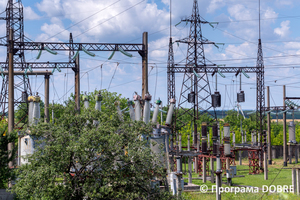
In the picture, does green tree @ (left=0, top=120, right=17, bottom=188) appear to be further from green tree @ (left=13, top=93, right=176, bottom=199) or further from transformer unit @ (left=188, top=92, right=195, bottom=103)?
transformer unit @ (left=188, top=92, right=195, bottom=103)

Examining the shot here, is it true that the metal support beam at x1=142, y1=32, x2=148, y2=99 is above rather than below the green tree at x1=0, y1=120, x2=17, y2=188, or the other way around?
above

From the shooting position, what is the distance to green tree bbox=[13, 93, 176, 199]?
44.4 ft

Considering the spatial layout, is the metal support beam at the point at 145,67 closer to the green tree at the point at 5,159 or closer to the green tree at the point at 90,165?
the green tree at the point at 90,165

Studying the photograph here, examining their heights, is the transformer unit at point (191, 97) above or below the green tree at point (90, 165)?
above

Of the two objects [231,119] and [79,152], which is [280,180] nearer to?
[79,152]

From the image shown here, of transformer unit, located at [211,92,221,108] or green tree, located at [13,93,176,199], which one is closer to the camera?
green tree, located at [13,93,176,199]

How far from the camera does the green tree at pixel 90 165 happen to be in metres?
13.5

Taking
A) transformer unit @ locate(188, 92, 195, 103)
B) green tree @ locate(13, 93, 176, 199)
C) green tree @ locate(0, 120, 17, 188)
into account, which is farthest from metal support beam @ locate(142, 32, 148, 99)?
transformer unit @ locate(188, 92, 195, 103)

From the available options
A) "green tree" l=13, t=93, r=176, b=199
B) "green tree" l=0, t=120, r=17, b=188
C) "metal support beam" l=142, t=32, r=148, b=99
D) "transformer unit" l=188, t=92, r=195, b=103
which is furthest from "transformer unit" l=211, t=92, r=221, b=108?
"green tree" l=13, t=93, r=176, b=199

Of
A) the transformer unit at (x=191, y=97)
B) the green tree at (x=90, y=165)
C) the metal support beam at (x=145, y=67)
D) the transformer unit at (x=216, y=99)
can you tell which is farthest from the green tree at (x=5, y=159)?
the transformer unit at (x=216, y=99)

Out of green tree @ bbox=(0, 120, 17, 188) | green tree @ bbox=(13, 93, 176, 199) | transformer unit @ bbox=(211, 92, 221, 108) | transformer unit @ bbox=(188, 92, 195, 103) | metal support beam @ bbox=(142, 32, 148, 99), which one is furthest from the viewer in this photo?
transformer unit @ bbox=(188, 92, 195, 103)

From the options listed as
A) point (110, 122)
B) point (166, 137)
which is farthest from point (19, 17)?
point (110, 122)

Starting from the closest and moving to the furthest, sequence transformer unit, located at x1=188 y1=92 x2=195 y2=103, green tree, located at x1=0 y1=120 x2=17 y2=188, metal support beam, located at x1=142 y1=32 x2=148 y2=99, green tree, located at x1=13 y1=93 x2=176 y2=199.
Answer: green tree, located at x1=13 y1=93 x2=176 y2=199, green tree, located at x1=0 y1=120 x2=17 y2=188, metal support beam, located at x1=142 y1=32 x2=148 y2=99, transformer unit, located at x1=188 y1=92 x2=195 y2=103

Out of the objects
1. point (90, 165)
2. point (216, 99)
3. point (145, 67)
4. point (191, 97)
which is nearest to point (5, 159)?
point (90, 165)
